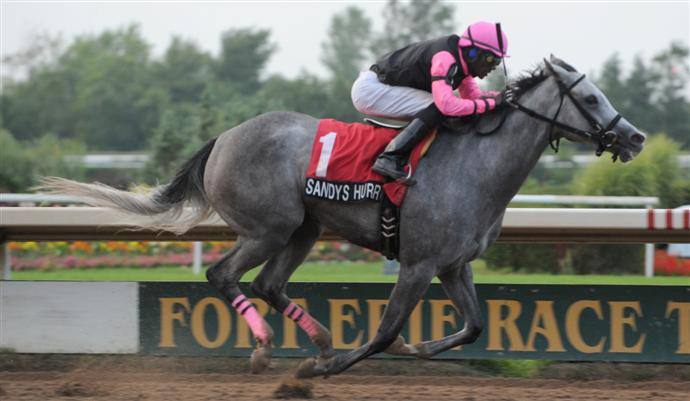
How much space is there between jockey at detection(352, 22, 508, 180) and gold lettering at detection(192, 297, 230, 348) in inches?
73.4

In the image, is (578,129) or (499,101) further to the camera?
(499,101)

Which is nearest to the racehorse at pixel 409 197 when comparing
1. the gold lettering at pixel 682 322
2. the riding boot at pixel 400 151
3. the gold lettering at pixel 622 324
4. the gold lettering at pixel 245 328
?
the riding boot at pixel 400 151

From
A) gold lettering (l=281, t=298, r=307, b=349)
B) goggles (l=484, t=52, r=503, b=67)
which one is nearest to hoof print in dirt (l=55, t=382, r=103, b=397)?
gold lettering (l=281, t=298, r=307, b=349)

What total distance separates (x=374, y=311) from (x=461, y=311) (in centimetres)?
101

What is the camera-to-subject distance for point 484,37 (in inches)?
233

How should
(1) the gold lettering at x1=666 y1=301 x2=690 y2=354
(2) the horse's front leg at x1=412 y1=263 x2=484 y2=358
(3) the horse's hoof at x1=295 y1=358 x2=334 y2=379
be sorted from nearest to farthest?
(3) the horse's hoof at x1=295 y1=358 x2=334 y2=379
(2) the horse's front leg at x1=412 y1=263 x2=484 y2=358
(1) the gold lettering at x1=666 y1=301 x2=690 y2=354

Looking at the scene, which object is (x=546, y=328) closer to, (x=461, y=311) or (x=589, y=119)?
(x=461, y=311)

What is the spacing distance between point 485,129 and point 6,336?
374 centimetres

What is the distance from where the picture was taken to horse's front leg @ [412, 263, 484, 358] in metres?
6.16

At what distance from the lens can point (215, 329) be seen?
7.14 meters

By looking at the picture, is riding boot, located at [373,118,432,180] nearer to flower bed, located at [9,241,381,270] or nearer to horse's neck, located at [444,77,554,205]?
horse's neck, located at [444,77,554,205]

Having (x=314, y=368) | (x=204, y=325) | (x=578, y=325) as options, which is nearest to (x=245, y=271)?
(x=314, y=368)

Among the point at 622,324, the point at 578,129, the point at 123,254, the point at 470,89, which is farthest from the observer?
the point at 123,254

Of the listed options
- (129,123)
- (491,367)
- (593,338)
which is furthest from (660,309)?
(129,123)
